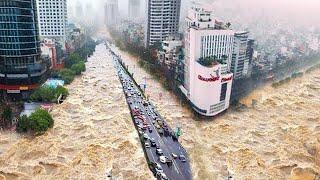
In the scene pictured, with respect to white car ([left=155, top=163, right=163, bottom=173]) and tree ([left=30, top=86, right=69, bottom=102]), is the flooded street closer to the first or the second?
white car ([left=155, top=163, right=163, bottom=173])

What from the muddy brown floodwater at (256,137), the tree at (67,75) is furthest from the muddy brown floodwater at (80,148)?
the tree at (67,75)

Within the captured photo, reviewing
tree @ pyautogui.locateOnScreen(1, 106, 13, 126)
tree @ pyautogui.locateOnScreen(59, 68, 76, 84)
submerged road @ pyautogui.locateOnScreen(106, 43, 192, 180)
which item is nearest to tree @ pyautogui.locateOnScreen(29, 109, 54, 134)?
tree @ pyautogui.locateOnScreen(1, 106, 13, 126)

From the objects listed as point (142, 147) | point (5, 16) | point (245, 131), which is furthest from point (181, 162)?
point (5, 16)

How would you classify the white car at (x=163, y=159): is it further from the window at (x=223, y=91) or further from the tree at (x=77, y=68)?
the tree at (x=77, y=68)

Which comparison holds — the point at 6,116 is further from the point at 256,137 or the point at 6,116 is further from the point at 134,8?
the point at 134,8

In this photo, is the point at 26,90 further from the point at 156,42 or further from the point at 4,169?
the point at 156,42
